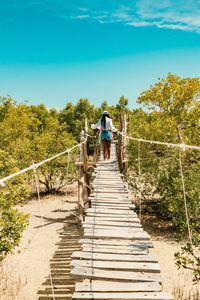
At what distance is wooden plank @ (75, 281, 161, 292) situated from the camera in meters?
2.88

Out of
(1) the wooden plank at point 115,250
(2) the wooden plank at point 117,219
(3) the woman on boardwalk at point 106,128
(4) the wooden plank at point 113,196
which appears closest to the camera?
(1) the wooden plank at point 115,250

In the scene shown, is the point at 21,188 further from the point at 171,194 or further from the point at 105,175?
the point at 171,194

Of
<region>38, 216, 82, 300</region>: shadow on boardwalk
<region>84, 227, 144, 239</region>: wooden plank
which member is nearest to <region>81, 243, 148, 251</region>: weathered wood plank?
<region>84, 227, 144, 239</region>: wooden plank

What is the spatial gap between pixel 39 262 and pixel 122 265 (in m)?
4.87

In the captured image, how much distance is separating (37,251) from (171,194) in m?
5.66

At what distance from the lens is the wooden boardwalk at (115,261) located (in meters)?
2.88

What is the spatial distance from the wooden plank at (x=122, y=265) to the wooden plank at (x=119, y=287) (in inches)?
10.1

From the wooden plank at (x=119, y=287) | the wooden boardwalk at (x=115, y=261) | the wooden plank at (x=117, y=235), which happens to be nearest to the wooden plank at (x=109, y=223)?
the wooden boardwalk at (x=115, y=261)

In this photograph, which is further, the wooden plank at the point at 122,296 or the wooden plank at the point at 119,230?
the wooden plank at the point at 119,230

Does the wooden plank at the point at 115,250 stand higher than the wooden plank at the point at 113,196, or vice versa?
the wooden plank at the point at 113,196

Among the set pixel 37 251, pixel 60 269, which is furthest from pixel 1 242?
pixel 37 251

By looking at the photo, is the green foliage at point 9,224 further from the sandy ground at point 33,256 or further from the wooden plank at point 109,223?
the wooden plank at point 109,223

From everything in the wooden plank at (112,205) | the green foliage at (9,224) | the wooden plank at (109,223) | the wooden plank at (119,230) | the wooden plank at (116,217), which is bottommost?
the green foliage at (9,224)

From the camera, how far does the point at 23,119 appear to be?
20.6 meters
